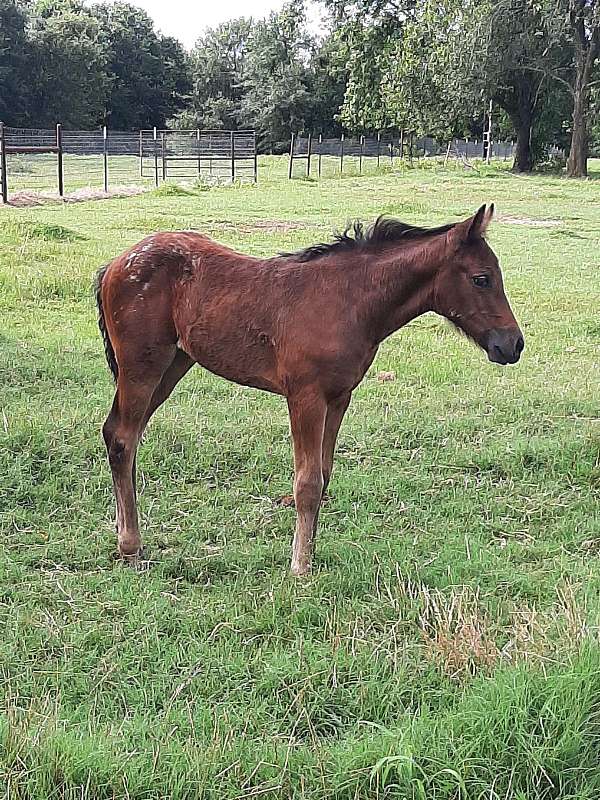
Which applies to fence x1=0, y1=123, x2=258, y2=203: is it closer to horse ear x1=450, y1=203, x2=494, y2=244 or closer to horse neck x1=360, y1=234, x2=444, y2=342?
horse neck x1=360, y1=234, x2=444, y2=342

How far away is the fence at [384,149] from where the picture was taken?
40594 millimetres

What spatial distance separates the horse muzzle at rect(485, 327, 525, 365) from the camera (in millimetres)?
4059

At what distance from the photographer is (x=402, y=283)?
13.6 ft

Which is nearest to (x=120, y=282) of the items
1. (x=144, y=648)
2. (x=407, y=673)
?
(x=144, y=648)

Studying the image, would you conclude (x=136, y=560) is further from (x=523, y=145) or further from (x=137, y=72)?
(x=137, y=72)

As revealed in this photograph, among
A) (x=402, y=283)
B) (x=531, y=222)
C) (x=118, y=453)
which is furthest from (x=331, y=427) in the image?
(x=531, y=222)

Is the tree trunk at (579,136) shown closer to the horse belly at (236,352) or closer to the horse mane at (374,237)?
the horse mane at (374,237)

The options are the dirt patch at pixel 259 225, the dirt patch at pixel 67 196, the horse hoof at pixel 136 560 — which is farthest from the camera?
the dirt patch at pixel 67 196

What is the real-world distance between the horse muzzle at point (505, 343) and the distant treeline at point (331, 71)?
32056 mm

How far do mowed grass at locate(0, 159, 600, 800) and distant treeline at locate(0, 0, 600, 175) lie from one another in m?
29.6

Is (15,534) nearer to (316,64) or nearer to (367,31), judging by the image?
(367,31)

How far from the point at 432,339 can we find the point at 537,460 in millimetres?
3334

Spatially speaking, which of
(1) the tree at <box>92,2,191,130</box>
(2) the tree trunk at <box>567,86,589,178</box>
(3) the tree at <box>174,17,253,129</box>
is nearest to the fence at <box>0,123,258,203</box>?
(2) the tree trunk at <box>567,86,589,178</box>

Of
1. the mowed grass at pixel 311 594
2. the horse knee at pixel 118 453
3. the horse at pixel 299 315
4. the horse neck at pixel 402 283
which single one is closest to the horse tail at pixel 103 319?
the horse at pixel 299 315
